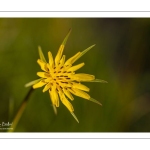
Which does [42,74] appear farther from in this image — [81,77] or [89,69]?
[89,69]

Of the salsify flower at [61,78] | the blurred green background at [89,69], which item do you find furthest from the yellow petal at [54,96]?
the blurred green background at [89,69]

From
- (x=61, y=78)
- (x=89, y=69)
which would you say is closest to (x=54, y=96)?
(x=61, y=78)

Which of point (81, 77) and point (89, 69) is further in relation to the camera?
point (89, 69)

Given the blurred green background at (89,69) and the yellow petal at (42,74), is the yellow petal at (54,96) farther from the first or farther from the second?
the blurred green background at (89,69)

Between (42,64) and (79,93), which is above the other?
(42,64)

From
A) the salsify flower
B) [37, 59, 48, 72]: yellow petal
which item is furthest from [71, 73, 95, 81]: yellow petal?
[37, 59, 48, 72]: yellow petal

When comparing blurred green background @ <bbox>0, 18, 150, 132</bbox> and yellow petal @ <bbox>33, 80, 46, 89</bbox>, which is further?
blurred green background @ <bbox>0, 18, 150, 132</bbox>

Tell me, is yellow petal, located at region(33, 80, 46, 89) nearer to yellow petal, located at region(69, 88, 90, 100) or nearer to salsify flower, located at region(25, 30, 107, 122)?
salsify flower, located at region(25, 30, 107, 122)

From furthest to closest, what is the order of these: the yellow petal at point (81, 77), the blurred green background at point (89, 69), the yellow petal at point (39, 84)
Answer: the blurred green background at point (89, 69) < the yellow petal at point (81, 77) < the yellow petal at point (39, 84)

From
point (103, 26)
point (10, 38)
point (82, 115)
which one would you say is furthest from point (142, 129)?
point (10, 38)
